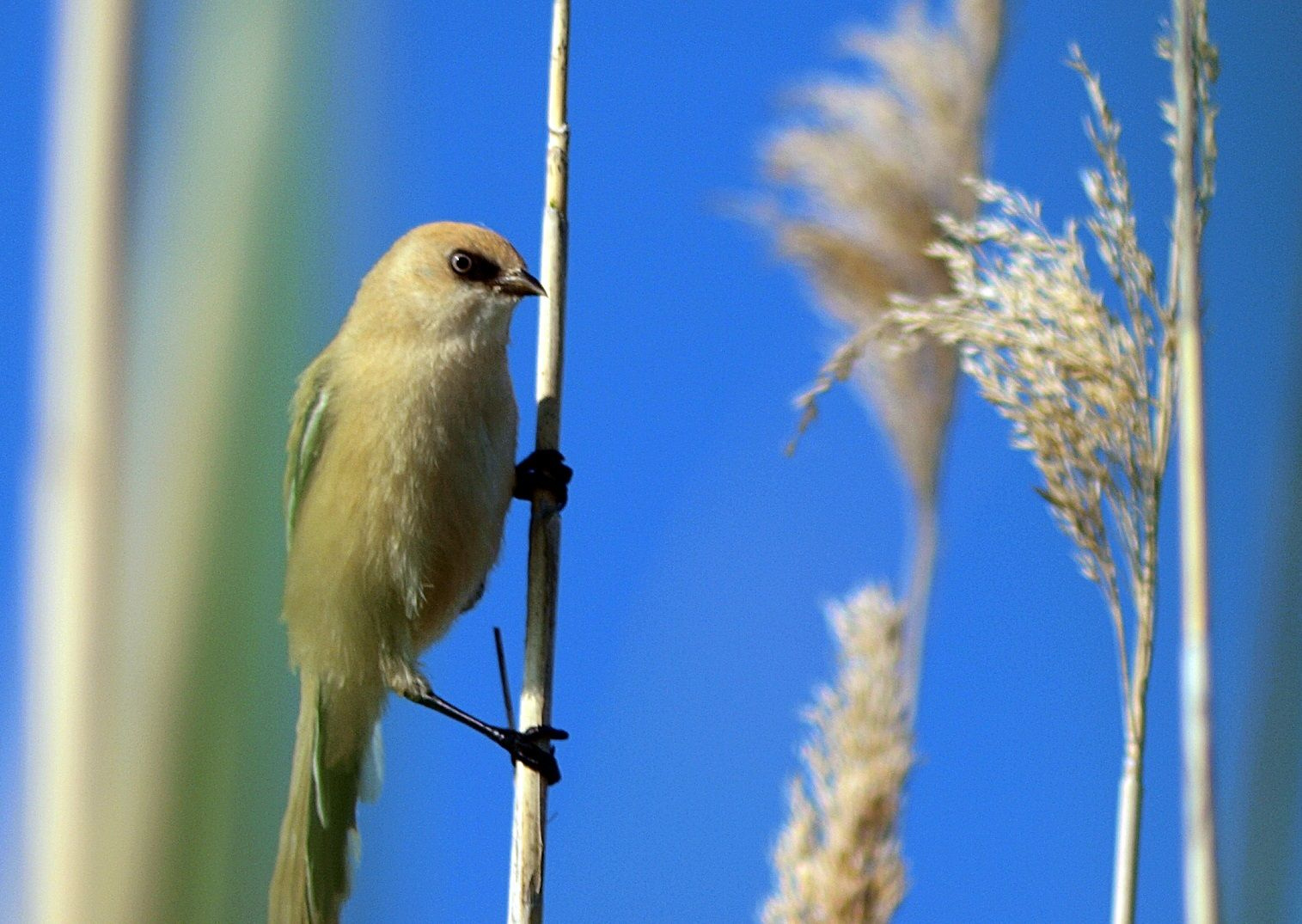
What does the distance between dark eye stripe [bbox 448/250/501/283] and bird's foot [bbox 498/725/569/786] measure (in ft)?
3.89

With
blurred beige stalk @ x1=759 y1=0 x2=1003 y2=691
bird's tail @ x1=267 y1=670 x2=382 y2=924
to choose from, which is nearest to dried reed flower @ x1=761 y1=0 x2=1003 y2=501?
blurred beige stalk @ x1=759 y1=0 x2=1003 y2=691

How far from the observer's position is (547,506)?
2.59 meters

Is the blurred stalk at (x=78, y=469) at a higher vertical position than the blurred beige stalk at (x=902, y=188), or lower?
lower

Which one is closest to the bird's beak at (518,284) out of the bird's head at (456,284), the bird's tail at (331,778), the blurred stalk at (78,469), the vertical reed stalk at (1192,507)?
the bird's head at (456,284)

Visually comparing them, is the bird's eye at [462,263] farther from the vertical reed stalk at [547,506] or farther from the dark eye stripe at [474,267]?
the vertical reed stalk at [547,506]

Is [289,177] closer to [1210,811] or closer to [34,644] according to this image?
[34,644]

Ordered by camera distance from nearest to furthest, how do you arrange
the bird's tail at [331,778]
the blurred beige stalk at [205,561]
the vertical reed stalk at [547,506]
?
the blurred beige stalk at [205,561]
the vertical reed stalk at [547,506]
the bird's tail at [331,778]

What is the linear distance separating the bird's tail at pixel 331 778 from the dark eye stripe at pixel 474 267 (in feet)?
3.13

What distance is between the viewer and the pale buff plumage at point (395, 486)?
294 centimetres

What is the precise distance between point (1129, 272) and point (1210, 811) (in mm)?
873

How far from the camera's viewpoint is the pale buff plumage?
2938 millimetres

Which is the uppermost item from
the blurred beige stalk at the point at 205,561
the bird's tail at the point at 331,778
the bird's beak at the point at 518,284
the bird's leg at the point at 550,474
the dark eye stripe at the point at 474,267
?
the dark eye stripe at the point at 474,267

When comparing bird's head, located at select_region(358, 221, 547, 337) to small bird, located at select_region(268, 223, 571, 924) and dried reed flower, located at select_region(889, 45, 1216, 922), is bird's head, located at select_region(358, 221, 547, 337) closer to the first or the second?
small bird, located at select_region(268, 223, 571, 924)

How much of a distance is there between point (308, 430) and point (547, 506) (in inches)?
31.9
